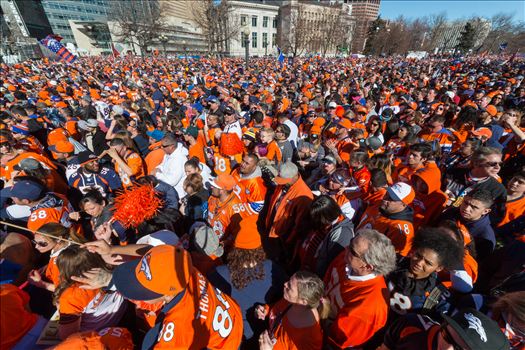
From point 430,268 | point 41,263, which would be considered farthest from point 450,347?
point 41,263

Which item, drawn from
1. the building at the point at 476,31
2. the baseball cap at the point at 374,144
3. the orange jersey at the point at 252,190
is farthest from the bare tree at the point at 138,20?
the building at the point at 476,31

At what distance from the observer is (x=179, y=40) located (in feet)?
217

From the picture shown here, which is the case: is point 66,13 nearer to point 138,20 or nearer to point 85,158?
point 138,20

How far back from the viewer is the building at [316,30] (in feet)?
170

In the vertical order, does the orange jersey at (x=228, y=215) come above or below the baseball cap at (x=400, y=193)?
below

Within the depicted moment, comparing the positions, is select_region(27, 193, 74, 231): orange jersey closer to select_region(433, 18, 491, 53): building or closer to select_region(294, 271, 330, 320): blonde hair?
select_region(294, 271, 330, 320): blonde hair

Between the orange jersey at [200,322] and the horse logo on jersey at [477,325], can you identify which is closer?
the horse logo on jersey at [477,325]

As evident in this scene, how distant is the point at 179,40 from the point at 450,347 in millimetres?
79378

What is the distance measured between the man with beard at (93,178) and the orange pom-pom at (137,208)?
4.38 ft

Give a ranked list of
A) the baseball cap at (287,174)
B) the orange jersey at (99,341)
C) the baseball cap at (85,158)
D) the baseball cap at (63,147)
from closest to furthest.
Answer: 1. the orange jersey at (99,341)
2. the baseball cap at (287,174)
3. the baseball cap at (85,158)
4. the baseball cap at (63,147)

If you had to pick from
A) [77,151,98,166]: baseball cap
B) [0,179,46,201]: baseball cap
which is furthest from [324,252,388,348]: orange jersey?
[77,151,98,166]: baseball cap

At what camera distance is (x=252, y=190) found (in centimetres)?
353

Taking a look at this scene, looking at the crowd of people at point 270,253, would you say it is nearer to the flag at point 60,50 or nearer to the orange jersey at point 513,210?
the orange jersey at point 513,210

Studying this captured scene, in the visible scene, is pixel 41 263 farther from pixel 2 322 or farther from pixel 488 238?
pixel 488 238
